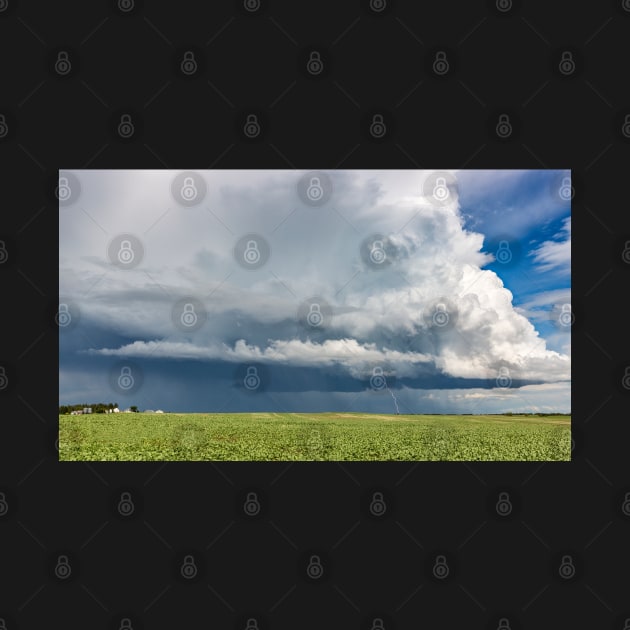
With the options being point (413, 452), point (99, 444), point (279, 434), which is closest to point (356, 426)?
point (279, 434)

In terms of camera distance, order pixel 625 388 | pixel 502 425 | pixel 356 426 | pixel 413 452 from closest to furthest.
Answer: pixel 625 388
pixel 413 452
pixel 356 426
pixel 502 425

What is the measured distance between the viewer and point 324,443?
16.2 m

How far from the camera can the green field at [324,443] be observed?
13.8 m

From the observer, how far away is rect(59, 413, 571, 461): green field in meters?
13.8

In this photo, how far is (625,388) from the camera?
9703 mm
